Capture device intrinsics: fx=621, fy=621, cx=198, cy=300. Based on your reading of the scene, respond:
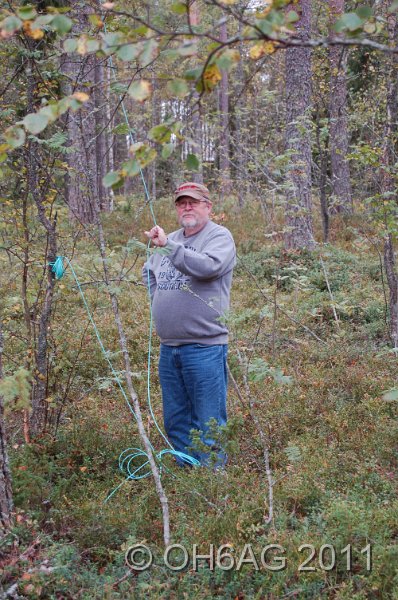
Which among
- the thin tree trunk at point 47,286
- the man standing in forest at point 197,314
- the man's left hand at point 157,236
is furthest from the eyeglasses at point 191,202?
the thin tree trunk at point 47,286

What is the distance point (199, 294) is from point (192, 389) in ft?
2.43

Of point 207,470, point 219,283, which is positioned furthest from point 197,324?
point 207,470

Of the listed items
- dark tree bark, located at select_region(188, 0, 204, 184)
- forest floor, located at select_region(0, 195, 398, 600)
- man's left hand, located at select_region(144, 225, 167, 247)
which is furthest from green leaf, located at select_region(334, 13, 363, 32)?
man's left hand, located at select_region(144, 225, 167, 247)

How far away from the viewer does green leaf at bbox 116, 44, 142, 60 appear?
6.76ft

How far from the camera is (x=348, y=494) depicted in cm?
406

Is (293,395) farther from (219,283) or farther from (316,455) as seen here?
(219,283)

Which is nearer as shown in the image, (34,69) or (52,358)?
(34,69)

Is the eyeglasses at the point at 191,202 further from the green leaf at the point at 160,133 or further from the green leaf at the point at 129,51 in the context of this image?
the green leaf at the point at 129,51

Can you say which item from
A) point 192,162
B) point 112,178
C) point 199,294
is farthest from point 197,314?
point 112,178

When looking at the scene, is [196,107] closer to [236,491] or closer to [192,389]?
[192,389]

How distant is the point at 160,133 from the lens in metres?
2.24

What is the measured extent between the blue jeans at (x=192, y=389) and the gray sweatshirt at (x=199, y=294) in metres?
0.09

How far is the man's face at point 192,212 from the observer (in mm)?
4695

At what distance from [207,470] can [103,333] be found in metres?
3.92
